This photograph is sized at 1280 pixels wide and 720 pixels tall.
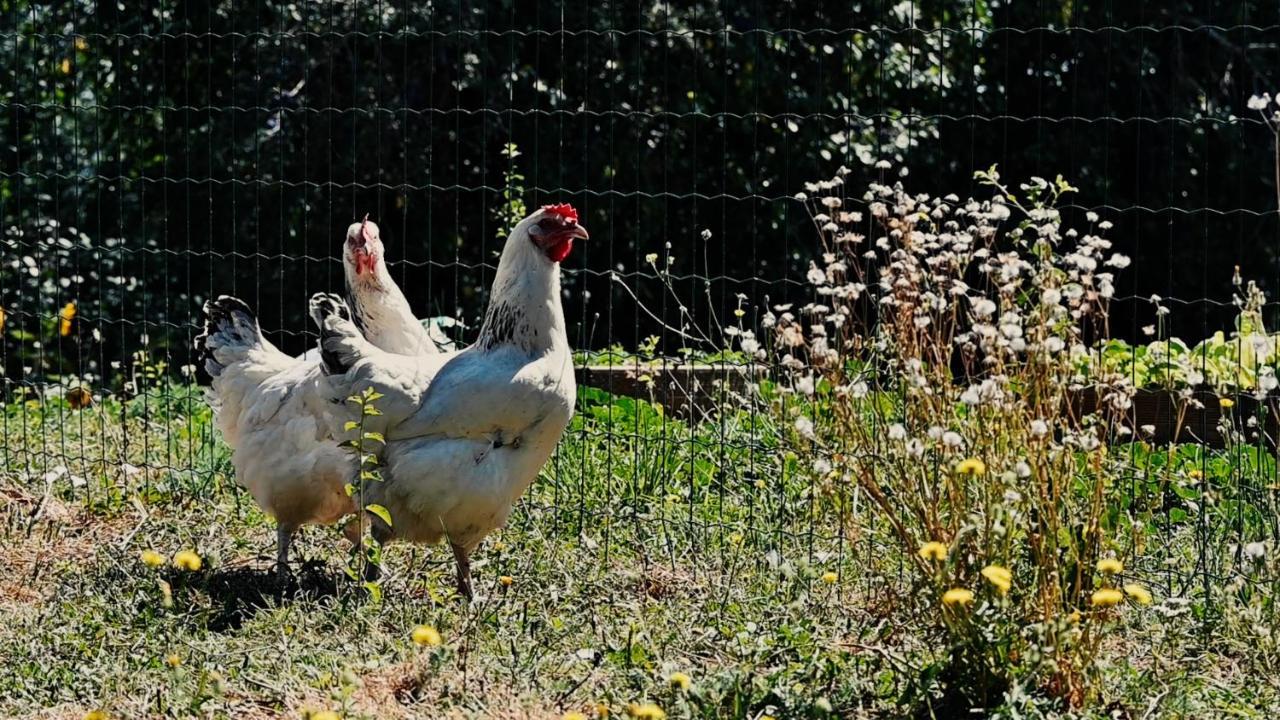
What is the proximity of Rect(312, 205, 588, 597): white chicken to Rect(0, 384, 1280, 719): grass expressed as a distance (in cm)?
26

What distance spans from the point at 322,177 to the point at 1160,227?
212 inches

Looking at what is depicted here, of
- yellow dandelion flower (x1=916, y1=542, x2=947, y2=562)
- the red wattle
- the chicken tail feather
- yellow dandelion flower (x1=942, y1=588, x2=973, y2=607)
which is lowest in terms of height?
yellow dandelion flower (x1=942, y1=588, x2=973, y2=607)

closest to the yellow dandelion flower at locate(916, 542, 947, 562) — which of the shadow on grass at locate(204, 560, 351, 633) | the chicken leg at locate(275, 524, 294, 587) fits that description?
the shadow on grass at locate(204, 560, 351, 633)

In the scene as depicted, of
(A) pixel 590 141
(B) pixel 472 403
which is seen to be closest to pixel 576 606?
(B) pixel 472 403

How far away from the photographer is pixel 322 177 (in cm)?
935

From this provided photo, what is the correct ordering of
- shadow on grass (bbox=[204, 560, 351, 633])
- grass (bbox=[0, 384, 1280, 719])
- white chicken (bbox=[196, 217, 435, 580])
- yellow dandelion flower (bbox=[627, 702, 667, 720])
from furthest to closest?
1. white chicken (bbox=[196, 217, 435, 580])
2. shadow on grass (bbox=[204, 560, 351, 633])
3. grass (bbox=[0, 384, 1280, 719])
4. yellow dandelion flower (bbox=[627, 702, 667, 720])

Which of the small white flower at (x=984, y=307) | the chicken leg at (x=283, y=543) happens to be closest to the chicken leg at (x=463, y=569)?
the chicken leg at (x=283, y=543)

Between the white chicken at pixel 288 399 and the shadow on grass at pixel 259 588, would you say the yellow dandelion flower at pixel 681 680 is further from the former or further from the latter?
the white chicken at pixel 288 399

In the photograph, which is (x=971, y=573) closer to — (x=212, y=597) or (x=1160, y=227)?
(x=212, y=597)

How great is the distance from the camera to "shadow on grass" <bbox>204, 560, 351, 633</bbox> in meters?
4.53

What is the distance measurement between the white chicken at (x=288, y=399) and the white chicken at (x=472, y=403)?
0.22m

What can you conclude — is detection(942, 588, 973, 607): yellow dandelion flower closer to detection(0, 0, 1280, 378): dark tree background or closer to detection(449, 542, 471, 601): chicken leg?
detection(449, 542, 471, 601): chicken leg

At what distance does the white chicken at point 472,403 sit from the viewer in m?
4.67

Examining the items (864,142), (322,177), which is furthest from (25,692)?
(864,142)
